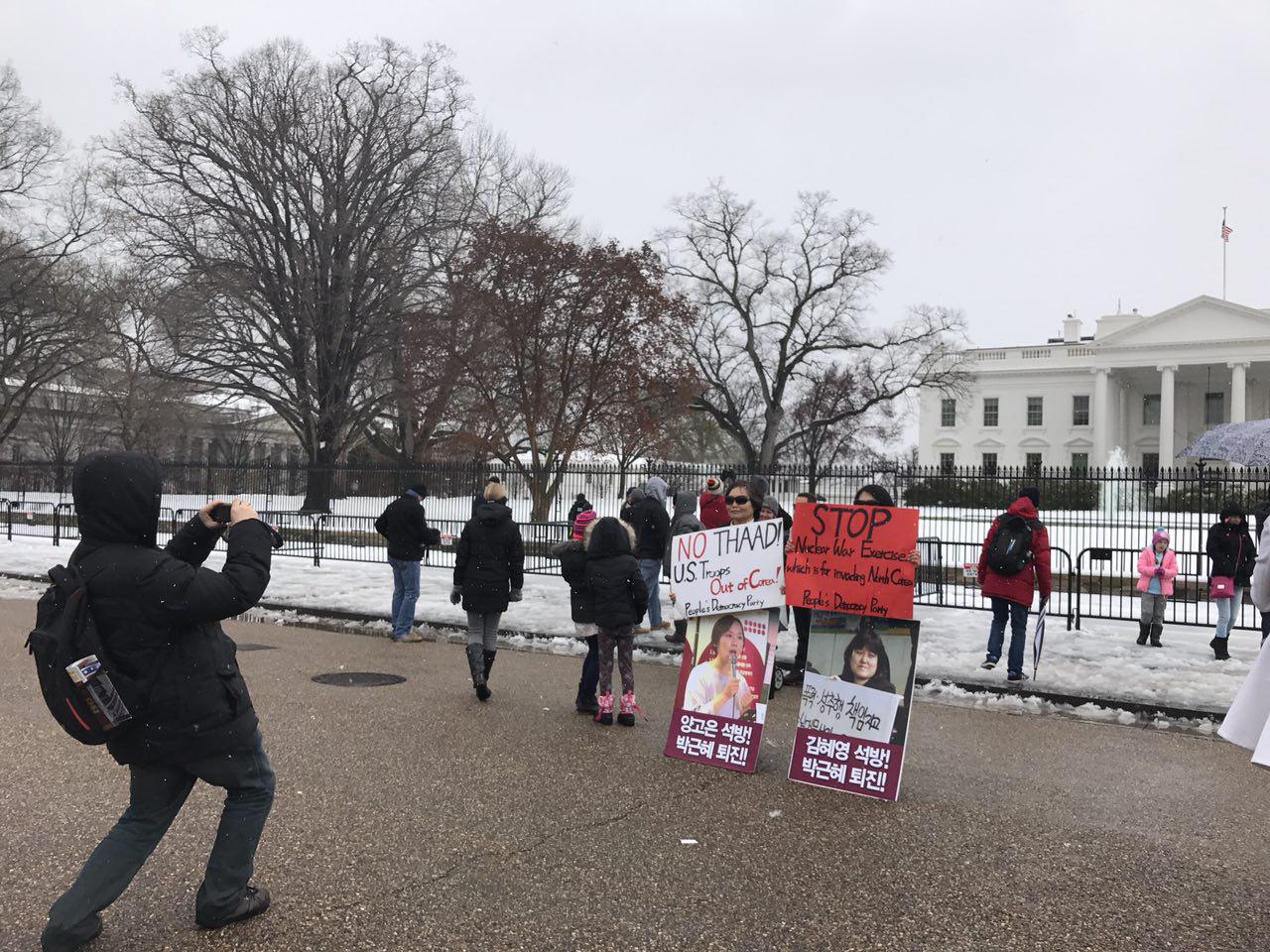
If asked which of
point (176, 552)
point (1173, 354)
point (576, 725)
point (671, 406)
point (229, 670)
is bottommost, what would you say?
point (576, 725)

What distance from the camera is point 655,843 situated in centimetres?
507

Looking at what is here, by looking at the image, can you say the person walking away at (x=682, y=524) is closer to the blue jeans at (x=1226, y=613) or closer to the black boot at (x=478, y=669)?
the black boot at (x=478, y=669)

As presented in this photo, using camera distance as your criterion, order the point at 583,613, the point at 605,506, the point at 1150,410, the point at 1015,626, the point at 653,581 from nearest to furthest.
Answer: the point at 583,613, the point at 1015,626, the point at 653,581, the point at 605,506, the point at 1150,410

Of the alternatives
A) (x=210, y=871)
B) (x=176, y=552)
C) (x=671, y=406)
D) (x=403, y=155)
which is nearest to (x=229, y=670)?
(x=176, y=552)

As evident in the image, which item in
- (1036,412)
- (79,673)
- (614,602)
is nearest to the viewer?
(79,673)

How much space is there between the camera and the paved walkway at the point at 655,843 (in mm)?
4059

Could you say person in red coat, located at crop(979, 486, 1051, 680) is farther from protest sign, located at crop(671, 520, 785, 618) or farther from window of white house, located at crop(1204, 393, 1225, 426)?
window of white house, located at crop(1204, 393, 1225, 426)

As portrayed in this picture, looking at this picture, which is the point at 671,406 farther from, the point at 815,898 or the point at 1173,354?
the point at 1173,354

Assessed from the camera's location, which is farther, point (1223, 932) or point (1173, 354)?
point (1173, 354)

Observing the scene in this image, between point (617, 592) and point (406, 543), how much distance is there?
15.4 ft

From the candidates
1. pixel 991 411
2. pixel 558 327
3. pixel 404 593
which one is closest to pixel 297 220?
pixel 558 327

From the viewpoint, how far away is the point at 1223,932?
414 centimetres

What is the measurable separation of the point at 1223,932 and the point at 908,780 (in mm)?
2395

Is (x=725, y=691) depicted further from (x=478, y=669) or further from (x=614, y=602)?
(x=478, y=669)
